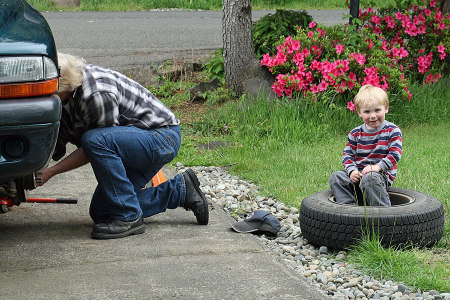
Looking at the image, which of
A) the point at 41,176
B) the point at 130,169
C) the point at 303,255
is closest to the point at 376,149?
the point at 303,255

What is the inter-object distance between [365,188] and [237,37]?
3.66 meters

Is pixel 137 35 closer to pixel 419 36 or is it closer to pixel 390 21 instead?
pixel 390 21

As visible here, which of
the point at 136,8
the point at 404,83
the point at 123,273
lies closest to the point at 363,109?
the point at 123,273

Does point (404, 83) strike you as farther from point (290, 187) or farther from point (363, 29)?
point (290, 187)

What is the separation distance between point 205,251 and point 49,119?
1.15 m

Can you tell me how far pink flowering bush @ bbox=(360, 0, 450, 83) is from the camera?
685 cm

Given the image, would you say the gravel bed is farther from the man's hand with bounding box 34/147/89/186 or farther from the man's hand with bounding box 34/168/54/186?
the man's hand with bounding box 34/168/54/186

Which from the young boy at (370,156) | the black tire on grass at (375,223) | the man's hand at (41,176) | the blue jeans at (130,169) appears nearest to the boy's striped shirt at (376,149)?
the young boy at (370,156)

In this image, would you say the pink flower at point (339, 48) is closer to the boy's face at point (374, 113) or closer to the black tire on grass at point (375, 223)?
the boy's face at point (374, 113)

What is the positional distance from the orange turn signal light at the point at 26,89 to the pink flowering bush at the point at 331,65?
3830 mm

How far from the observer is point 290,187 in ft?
13.7

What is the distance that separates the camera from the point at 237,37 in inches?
253

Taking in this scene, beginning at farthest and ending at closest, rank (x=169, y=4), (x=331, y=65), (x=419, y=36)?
(x=169, y=4) → (x=419, y=36) → (x=331, y=65)

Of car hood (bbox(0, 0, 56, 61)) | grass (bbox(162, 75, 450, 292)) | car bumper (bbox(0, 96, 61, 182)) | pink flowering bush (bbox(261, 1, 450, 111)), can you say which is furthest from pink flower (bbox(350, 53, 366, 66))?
car bumper (bbox(0, 96, 61, 182))
